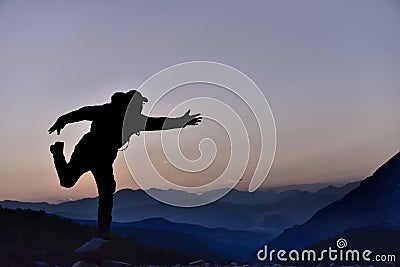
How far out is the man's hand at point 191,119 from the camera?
12.7 feet

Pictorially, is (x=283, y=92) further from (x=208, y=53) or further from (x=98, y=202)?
(x=98, y=202)

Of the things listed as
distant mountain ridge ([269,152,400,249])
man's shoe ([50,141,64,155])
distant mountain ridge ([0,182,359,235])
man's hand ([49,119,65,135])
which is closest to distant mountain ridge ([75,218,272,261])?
distant mountain ridge ([0,182,359,235])

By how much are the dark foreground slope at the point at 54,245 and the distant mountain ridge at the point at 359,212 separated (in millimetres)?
588

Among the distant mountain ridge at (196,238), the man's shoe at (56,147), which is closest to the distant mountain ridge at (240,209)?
the distant mountain ridge at (196,238)

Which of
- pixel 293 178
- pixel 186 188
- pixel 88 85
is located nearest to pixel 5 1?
pixel 88 85

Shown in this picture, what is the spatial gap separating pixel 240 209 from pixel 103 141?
2.64ft

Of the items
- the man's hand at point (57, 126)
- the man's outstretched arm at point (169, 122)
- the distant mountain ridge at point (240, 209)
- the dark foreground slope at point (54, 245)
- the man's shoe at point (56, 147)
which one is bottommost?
the dark foreground slope at point (54, 245)

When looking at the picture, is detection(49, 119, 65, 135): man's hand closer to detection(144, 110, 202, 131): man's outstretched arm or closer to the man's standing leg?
the man's standing leg

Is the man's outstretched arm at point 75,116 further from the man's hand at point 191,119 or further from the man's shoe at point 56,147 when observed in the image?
the man's hand at point 191,119

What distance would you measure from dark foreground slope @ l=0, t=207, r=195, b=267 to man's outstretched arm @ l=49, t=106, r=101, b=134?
18.2 inches

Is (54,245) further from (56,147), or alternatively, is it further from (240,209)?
(240,209)

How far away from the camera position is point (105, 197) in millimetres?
3949

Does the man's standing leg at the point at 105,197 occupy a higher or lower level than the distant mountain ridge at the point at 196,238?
higher

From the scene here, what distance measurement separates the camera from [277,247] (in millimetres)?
3908
